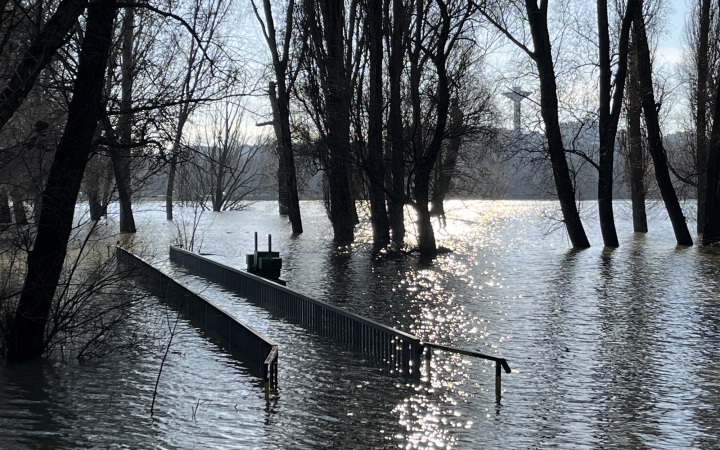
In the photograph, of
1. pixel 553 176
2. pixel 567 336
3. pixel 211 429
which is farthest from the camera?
pixel 553 176

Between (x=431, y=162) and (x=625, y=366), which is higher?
(x=431, y=162)

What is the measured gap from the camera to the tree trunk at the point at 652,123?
3148 cm

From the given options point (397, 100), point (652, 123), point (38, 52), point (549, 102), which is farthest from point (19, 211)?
point (652, 123)

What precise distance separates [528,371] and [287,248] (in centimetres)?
2229

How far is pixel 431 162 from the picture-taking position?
84.8ft

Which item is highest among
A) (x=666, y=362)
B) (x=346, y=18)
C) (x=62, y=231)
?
(x=346, y=18)

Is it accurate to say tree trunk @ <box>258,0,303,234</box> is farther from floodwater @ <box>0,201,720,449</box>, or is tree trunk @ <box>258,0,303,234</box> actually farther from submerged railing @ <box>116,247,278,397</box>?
floodwater @ <box>0,201,720,449</box>

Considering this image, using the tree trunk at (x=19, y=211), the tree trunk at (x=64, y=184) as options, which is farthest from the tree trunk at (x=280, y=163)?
the tree trunk at (x=64, y=184)

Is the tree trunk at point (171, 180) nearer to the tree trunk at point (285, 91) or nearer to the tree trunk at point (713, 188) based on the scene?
the tree trunk at point (285, 91)

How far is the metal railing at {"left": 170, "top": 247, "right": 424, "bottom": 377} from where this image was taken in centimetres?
1063

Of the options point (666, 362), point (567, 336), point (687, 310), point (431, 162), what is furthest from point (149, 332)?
point (431, 162)

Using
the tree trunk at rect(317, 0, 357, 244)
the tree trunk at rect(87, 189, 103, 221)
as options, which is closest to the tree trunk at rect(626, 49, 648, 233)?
the tree trunk at rect(317, 0, 357, 244)

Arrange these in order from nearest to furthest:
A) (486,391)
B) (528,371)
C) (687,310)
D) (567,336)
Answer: (486,391)
(528,371)
(567,336)
(687,310)

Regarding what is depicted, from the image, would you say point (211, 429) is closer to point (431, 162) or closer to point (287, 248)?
point (431, 162)
